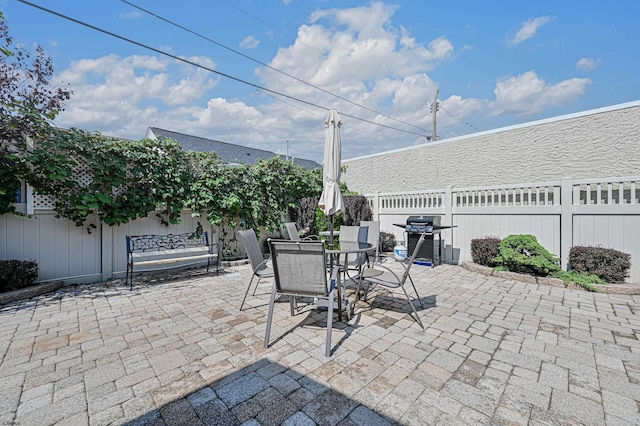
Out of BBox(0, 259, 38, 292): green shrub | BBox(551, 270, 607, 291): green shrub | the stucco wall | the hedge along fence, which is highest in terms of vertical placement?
the stucco wall

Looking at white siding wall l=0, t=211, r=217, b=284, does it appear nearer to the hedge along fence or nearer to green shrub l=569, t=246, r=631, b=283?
the hedge along fence

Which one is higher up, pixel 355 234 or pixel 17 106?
pixel 17 106

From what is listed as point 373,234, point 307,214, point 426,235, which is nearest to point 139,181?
point 307,214

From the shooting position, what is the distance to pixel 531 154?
7.19 m

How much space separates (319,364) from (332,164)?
8.82 feet

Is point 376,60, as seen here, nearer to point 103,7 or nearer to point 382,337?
point 103,7

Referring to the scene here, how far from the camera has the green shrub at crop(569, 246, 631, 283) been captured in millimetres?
4414

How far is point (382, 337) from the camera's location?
2.82 meters

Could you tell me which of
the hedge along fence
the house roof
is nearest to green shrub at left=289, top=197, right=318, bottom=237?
the hedge along fence

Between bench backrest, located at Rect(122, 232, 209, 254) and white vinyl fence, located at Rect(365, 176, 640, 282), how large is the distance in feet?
16.6

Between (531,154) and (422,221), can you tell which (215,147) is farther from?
(531,154)

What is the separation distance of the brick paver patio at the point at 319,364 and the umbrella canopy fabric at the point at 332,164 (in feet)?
4.83

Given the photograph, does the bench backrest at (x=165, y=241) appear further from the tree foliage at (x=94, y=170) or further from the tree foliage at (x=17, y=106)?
the tree foliage at (x=17, y=106)

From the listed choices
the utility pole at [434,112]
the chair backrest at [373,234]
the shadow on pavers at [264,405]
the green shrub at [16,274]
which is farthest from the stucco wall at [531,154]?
the green shrub at [16,274]
